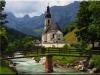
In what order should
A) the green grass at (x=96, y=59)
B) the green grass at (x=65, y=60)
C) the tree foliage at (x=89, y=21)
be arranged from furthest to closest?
1. the tree foliage at (x=89, y=21)
2. the green grass at (x=65, y=60)
3. the green grass at (x=96, y=59)

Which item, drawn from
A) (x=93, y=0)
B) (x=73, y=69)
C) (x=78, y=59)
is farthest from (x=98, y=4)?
(x=73, y=69)

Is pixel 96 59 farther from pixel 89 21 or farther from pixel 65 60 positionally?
pixel 89 21

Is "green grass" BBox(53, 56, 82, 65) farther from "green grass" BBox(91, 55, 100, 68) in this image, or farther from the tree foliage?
"green grass" BBox(91, 55, 100, 68)

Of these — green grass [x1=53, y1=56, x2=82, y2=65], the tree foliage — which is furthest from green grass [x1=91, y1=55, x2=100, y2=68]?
the tree foliage

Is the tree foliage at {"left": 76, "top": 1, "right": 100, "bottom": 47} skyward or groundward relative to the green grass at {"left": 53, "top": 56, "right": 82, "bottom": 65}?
skyward

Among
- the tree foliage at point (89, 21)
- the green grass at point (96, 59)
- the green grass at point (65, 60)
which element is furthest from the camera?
the tree foliage at point (89, 21)

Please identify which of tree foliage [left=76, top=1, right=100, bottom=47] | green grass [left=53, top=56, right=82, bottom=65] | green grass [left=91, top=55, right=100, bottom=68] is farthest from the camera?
tree foliage [left=76, top=1, right=100, bottom=47]

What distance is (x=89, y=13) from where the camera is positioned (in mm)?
91625

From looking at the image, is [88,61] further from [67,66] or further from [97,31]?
[97,31]

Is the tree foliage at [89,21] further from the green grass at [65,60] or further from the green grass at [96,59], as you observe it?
the green grass at [96,59]

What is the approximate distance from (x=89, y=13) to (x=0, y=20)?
62.3 feet

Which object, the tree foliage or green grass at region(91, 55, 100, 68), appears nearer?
green grass at region(91, 55, 100, 68)

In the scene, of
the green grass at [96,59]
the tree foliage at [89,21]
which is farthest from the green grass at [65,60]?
the green grass at [96,59]

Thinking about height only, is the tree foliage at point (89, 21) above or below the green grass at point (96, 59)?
above
